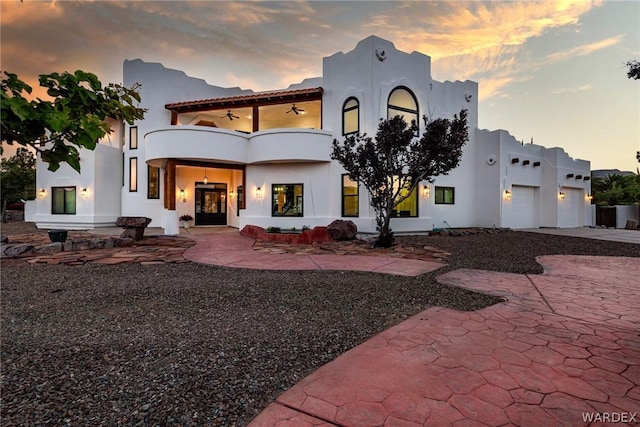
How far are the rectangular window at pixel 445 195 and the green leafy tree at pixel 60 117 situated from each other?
51.3 feet

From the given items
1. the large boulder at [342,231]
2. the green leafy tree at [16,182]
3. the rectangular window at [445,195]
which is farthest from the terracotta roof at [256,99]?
the green leafy tree at [16,182]

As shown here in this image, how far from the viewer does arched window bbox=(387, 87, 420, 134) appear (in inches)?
537

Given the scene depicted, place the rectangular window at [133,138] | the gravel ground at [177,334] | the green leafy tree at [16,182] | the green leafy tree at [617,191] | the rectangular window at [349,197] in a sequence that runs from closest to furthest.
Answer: the gravel ground at [177,334] → the rectangular window at [349,197] → the rectangular window at [133,138] → the green leafy tree at [617,191] → the green leafy tree at [16,182]

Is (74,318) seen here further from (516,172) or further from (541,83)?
(541,83)

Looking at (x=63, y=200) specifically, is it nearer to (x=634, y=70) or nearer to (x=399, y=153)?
(x=399, y=153)

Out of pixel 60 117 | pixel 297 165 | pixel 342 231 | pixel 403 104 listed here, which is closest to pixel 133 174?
pixel 297 165

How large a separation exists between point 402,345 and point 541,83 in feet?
61.2

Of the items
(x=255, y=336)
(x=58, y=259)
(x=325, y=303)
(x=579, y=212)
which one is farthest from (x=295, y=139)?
(x=579, y=212)

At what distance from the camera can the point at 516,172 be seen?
16.6 metres

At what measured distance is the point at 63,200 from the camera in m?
17.2

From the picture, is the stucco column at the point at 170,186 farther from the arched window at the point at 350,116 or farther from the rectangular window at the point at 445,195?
the rectangular window at the point at 445,195

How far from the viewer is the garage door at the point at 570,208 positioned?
58.2 feet

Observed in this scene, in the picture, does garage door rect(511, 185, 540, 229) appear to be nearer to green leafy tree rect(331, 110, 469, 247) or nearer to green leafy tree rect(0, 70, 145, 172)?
green leafy tree rect(331, 110, 469, 247)

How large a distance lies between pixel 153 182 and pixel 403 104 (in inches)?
563
